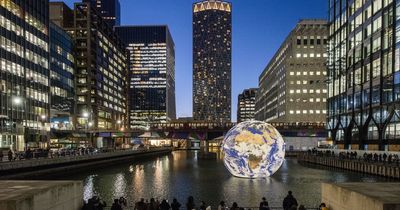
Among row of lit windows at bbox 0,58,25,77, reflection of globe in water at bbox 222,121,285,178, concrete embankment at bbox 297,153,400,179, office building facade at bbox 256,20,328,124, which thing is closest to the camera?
reflection of globe in water at bbox 222,121,285,178

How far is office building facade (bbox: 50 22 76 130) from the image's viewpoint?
391 feet

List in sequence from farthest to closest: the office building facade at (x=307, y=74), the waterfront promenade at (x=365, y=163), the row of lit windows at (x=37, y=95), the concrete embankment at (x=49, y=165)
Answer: the office building facade at (x=307, y=74), the row of lit windows at (x=37, y=95), the waterfront promenade at (x=365, y=163), the concrete embankment at (x=49, y=165)

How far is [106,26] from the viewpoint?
194750mm

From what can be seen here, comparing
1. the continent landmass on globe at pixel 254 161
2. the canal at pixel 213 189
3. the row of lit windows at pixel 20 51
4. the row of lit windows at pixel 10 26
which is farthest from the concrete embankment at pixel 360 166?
the row of lit windows at pixel 10 26

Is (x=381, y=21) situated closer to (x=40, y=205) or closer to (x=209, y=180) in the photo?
(x=209, y=180)

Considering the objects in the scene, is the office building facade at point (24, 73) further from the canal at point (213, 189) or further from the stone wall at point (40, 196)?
the stone wall at point (40, 196)

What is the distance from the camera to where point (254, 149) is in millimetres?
41750

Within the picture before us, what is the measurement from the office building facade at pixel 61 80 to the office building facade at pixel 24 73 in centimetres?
992

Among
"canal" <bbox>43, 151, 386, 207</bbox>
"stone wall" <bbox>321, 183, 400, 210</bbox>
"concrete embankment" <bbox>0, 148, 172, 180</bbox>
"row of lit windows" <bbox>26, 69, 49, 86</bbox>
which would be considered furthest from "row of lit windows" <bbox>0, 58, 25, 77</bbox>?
"stone wall" <bbox>321, 183, 400, 210</bbox>

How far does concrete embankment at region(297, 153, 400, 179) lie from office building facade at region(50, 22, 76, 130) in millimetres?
64223

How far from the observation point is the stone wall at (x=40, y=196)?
1577cm

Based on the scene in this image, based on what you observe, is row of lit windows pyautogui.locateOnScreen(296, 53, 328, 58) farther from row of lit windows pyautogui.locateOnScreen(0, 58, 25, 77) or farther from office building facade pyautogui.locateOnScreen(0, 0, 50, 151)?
row of lit windows pyautogui.locateOnScreen(0, 58, 25, 77)

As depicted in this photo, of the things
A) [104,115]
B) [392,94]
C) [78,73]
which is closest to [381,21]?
[392,94]

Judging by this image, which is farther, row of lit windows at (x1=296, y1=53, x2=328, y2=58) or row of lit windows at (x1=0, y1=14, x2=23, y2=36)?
row of lit windows at (x1=296, y1=53, x2=328, y2=58)
